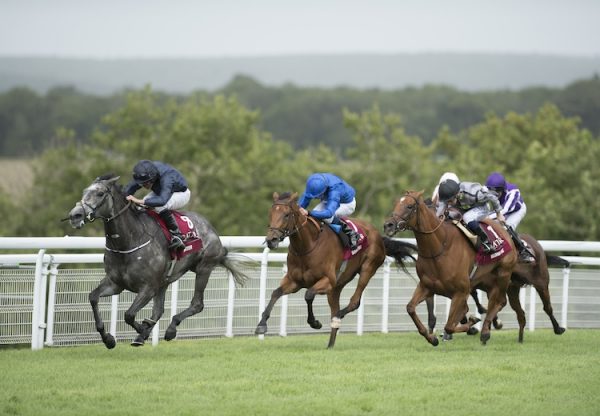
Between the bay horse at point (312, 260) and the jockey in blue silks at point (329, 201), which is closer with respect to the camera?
the bay horse at point (312, 260)

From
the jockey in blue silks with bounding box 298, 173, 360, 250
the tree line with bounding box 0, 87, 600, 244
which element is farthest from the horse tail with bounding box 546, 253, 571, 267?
the tree line with bounding box 0, 87, 600, 244

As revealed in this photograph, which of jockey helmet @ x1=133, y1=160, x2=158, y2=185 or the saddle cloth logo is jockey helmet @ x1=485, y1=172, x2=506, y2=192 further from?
jockey helmet @ x1=133, y1=160, x2=158, y2=185

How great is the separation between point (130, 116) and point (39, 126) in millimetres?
48419

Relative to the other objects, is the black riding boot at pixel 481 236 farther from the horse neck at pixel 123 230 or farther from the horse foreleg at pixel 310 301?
the horse neck at pixel 123 230

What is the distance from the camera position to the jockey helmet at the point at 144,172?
9383 millimetres

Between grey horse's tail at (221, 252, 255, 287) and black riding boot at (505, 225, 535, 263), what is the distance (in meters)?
2.59

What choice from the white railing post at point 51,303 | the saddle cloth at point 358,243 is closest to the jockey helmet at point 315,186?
the saddle cloth at point 358,243

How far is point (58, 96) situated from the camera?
324 ft

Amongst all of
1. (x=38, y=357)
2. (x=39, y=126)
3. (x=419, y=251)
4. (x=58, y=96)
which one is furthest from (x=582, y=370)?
(x=58, y=96)

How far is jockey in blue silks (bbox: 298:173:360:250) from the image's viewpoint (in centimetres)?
1005

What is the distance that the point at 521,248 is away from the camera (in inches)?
424

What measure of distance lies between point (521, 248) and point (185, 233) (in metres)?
3.37

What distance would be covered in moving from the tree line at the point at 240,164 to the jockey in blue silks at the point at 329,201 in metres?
25.3

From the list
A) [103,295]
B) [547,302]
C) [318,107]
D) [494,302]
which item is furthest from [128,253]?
[318,107]
